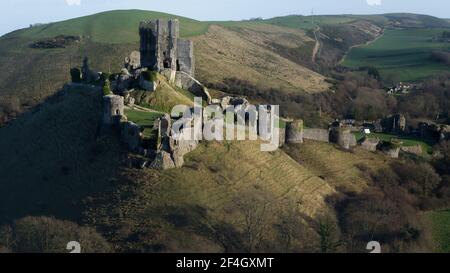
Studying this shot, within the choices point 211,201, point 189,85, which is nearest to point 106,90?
point 189,85

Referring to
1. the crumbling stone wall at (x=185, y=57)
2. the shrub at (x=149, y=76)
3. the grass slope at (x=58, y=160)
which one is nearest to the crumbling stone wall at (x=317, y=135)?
the crumbling stone wall at (x=185, y=57)

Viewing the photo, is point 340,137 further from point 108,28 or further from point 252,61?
point 108,28

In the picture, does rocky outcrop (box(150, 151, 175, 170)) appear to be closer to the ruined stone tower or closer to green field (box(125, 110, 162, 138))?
green field (box(125, 110, 162, 138))

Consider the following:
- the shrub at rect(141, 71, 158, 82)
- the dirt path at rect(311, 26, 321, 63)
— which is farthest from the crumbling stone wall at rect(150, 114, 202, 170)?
the dirt path at rect(311, 26, 321, 63)

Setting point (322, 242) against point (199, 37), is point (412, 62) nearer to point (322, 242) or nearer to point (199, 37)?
point (199, 37)

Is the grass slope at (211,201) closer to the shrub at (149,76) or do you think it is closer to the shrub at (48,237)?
the shrub at (48,237)
